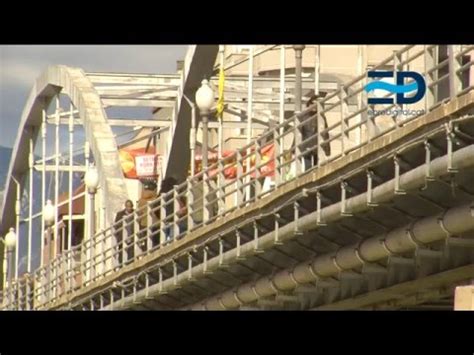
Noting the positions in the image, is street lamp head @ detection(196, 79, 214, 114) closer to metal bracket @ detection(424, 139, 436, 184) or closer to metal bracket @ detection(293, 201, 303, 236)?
metal bracket @ detection(293, 201, 303, 236)

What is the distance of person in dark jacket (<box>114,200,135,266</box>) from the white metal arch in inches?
193

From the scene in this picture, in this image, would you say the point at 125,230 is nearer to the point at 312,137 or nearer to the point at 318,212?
the point at 312,137

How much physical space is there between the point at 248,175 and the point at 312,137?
273 inches

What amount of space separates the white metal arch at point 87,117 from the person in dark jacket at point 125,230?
16.0 feet

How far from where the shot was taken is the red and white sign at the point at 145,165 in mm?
61181

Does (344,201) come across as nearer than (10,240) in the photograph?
Yes

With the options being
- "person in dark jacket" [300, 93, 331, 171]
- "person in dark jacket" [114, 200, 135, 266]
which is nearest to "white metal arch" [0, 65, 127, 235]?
"person in dark jacket" [114, 200, 135, 266]

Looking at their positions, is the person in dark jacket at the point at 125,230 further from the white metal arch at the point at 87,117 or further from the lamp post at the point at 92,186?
the white metal arch at the point at 87,117

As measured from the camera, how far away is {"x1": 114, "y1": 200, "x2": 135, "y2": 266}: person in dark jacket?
46338mm

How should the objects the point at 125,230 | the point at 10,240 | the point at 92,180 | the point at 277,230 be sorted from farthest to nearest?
the point at 10,240 < the point at 92,180 < the point at 125,230 < the point at 277,230

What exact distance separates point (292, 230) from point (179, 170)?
20.4 metres

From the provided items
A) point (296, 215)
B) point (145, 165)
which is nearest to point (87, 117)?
point (145, 165)

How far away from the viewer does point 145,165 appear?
61.4m
